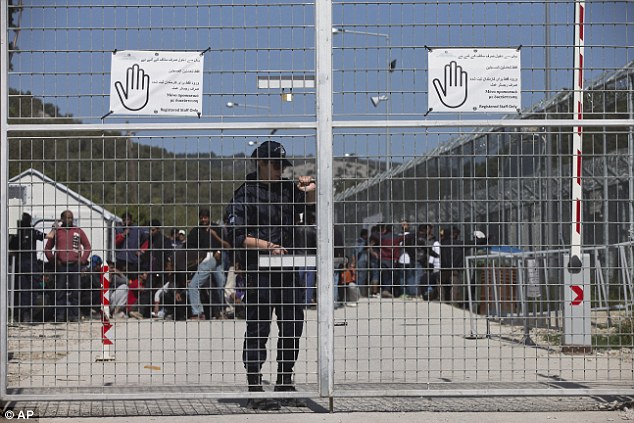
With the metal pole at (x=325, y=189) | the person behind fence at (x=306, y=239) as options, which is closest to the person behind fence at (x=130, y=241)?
the person behind fence at (x=306, y=239)

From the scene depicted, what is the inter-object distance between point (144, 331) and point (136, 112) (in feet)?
24.0

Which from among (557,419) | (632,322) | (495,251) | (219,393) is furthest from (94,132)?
(495,251)

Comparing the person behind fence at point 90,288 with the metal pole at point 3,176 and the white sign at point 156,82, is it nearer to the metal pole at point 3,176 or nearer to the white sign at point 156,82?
the metal pole at point 3,176

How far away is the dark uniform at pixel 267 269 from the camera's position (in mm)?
6680

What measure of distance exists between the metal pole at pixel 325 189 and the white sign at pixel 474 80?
2.25ft

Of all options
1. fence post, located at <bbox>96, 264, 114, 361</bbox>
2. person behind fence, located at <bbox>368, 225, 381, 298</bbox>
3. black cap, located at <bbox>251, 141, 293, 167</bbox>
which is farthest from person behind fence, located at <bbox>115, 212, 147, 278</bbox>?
person behind fence, located at <bbox>368, 225, 381, 298</bbox>

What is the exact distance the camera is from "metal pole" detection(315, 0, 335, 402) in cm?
639

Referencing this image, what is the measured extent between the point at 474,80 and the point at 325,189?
1215mm

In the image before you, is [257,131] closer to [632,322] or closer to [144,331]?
[632,322]

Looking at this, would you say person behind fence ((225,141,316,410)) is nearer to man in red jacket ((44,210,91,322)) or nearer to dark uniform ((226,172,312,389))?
dark uniform ((226,172,312,389))

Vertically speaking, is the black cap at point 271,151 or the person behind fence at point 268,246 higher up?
the black cap at point 271,151

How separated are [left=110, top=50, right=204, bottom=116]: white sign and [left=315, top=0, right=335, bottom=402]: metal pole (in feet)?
2.61

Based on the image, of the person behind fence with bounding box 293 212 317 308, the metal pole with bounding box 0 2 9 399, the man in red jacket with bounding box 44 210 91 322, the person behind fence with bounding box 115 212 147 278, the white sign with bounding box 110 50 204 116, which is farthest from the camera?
the man in red jacket with bounding box 44 210 91 322

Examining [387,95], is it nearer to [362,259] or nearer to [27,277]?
[362,259]
